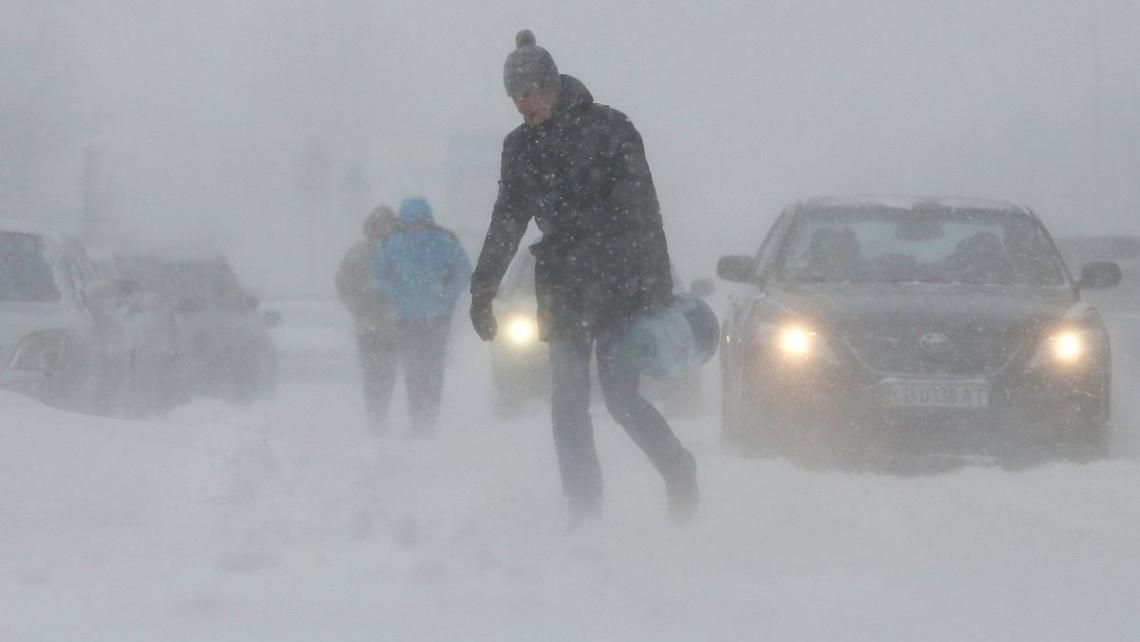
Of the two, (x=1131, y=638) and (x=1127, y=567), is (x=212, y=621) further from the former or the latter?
(x=1127, y=567)

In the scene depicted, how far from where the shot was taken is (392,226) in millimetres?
10734

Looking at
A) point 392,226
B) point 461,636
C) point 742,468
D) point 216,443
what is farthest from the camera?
point 392,226

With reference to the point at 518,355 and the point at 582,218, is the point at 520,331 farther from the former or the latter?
the point at 582,218

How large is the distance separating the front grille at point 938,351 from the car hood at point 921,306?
0.03 metres

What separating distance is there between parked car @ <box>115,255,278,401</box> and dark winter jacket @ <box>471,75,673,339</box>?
6648 millimetres

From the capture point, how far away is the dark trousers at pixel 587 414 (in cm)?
592

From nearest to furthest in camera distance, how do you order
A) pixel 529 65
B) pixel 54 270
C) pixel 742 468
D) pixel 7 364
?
pixel 529 65, pixel 742 468, pixel 7 364, pixel 54 270

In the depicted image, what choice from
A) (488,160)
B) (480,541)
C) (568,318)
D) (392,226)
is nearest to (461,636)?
(480,541)

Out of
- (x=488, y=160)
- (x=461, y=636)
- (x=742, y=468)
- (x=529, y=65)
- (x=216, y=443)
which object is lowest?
(x=488, y=160)

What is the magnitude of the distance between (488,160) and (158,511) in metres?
59.2

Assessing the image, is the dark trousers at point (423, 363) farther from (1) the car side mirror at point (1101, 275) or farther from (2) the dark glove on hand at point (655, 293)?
(2) the dark glove on hand at point (655, 293)

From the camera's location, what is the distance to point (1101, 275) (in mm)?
8594

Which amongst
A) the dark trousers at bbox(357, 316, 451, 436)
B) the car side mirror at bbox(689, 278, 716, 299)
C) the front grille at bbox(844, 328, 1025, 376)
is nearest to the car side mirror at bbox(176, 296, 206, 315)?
the dark trousers at bbox(357, 316, 451, 436)

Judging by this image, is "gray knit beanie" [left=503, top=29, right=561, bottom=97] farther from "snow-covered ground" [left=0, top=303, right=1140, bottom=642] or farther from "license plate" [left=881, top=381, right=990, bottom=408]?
"license plate" [left=881, top=381, right=990, bottom=408]
